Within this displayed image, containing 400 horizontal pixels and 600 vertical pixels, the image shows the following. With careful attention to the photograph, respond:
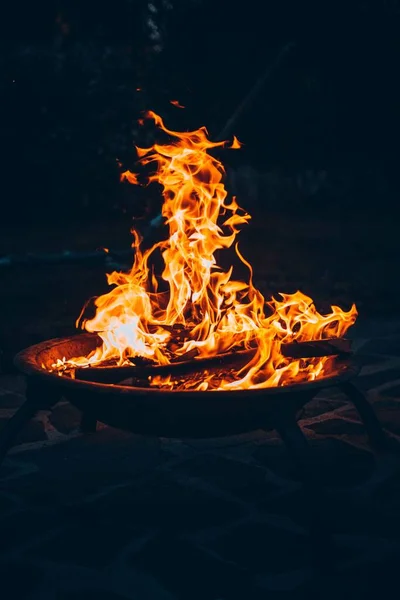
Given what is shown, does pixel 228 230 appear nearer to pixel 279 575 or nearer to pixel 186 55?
pixel 186 55

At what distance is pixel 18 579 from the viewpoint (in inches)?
157

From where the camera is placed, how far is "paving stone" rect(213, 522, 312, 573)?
4086mm

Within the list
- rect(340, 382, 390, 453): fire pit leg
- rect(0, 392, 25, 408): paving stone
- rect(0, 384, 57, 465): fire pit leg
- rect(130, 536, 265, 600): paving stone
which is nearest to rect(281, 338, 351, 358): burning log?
rect(340, 382, 390, 453): fire pit leg

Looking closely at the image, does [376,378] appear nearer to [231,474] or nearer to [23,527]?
[231,474]

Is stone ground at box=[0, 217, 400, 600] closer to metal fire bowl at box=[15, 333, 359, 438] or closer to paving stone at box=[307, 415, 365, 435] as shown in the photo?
paving stone at box=[307, 415, 365, 435]

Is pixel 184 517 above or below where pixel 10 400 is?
above

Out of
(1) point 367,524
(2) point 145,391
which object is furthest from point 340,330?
(2) point 145,391

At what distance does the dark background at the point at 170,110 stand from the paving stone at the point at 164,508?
3110 millimetres

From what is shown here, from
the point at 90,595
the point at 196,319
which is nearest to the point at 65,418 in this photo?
the point at 196,319

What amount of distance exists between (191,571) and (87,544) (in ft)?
2.04

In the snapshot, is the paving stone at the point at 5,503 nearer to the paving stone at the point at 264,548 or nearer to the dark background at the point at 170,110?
the paving stone at the point at 264,548

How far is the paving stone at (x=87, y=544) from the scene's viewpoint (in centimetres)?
418

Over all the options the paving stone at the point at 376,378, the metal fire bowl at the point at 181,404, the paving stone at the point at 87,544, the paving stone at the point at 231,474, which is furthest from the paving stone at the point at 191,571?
the paving stone at the point at 376,378

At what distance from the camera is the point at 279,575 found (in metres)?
3.99
